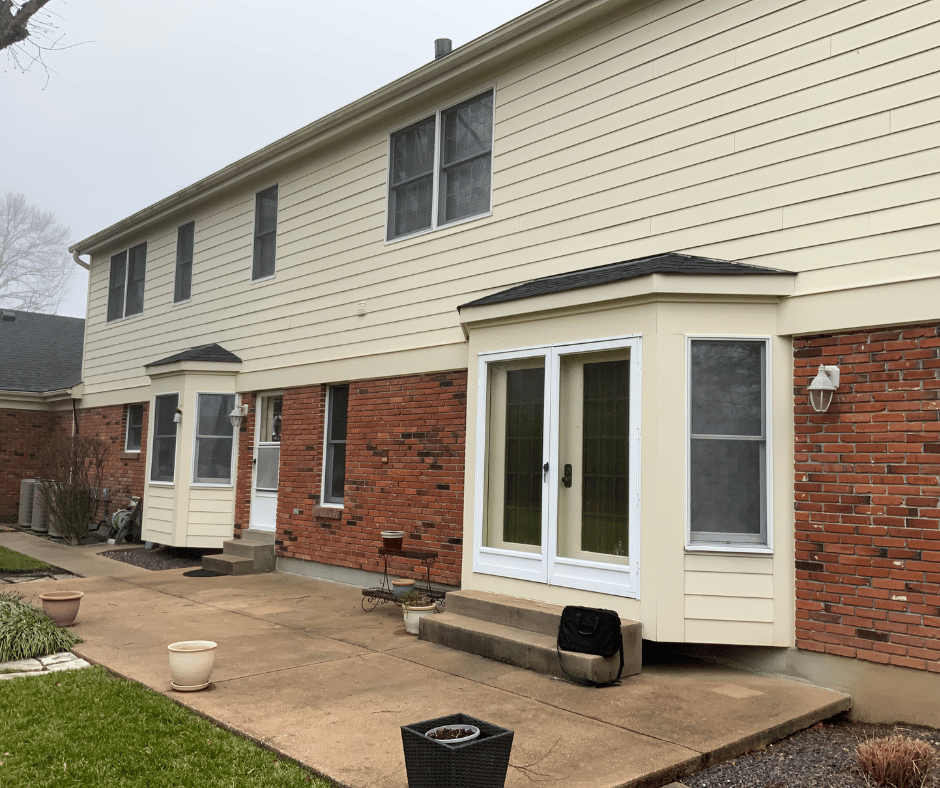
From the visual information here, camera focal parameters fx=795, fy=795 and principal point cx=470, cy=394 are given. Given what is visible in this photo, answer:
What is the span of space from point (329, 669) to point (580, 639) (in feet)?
6.35

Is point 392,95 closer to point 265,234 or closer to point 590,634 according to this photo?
point 265,234

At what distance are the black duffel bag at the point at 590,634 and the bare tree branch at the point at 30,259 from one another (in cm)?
3653

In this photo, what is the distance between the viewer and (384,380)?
9852mm

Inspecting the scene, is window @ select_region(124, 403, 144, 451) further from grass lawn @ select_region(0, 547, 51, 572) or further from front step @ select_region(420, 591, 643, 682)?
front step @ select_region(420, 591, 643, 682)

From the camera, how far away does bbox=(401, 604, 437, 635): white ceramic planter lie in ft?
23.9

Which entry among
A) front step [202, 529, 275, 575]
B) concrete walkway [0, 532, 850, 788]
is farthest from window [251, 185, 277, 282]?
concrete walkway [0, 532, 850, 788]

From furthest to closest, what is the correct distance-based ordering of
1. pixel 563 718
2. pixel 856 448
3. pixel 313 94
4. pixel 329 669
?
1. pixel 313 94
2. pixel 329 669
3. pixel 856 448
4. pixel 563 718

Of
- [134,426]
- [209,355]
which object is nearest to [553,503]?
[209,355]

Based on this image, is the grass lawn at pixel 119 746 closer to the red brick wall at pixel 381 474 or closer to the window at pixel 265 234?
the red brick wall at pixel 381 474

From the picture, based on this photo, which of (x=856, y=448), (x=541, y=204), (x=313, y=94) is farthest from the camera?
(x=313, y=94)

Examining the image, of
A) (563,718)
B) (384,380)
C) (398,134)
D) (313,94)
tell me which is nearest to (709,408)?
(563,718)

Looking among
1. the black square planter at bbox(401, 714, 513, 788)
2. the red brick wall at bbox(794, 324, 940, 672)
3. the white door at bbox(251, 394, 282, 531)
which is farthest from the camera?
the white door at bbox(251, 394, 282, 531)

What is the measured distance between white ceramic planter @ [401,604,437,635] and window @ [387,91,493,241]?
4296 millimetres

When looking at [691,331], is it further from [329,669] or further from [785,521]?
[329,669]
